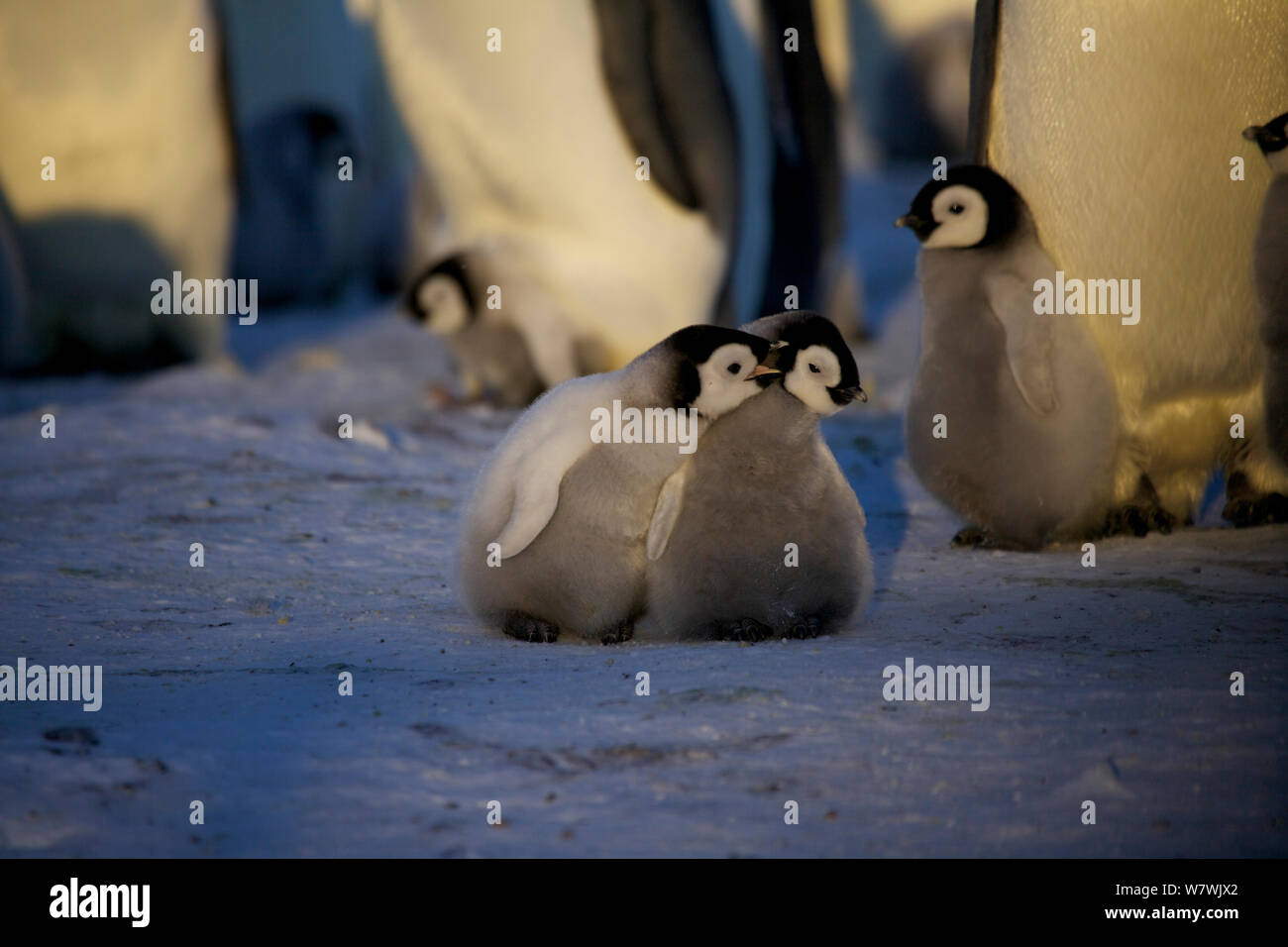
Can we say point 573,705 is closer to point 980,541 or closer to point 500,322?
point 980,541

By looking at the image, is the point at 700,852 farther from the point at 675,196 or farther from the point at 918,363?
the point at 675,196

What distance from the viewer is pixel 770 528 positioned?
8.11 ft

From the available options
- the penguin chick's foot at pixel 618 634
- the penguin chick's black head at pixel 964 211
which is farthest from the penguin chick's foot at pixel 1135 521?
the penguin chick's foot at pixel 618 634

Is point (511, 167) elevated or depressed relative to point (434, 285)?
elevated

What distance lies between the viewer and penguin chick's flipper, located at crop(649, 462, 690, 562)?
2.50 metres

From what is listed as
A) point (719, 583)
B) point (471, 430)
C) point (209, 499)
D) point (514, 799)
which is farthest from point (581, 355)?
point (514, 799)

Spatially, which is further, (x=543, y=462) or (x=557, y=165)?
(x=557, y=165)

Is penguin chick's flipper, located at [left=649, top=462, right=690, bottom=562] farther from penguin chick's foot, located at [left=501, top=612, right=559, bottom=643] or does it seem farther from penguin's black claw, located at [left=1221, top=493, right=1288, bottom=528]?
penguin's black claw, located at [left=1221, top=493, right=1288, bottom=528]

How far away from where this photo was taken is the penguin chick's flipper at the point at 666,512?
2504 millimetres

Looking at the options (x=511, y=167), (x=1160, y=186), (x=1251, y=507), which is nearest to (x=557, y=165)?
(x=511, y=167)

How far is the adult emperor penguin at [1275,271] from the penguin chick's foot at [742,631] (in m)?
1.35

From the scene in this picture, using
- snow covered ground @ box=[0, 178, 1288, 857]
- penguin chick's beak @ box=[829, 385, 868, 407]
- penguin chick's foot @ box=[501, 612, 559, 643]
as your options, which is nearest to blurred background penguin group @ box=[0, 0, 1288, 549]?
snow covered ground @ box=[0, 178, 1288, 857]

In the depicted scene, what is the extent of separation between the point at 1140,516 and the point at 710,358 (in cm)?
116
